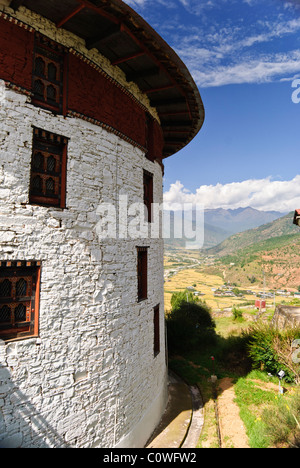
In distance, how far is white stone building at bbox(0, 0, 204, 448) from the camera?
16.5 ft

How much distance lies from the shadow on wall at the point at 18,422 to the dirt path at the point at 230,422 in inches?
277

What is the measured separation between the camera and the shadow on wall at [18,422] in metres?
4.68

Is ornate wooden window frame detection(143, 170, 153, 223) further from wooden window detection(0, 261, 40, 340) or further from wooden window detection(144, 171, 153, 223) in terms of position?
wooden window detection(0, 261, 40, 340)

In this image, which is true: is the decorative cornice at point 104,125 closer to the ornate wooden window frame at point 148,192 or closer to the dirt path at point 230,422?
the ornate wooden window frame at point 148,192

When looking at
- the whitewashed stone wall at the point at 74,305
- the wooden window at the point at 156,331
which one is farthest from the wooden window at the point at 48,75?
the wooden window at the point at 156,331

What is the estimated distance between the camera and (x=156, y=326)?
10.2 m

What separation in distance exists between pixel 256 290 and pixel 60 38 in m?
88.7

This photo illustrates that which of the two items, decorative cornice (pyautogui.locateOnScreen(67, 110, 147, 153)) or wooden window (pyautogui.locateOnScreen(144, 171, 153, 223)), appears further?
wooden window (pyautogui.locateOnScreen(144, 171, 153, 223))

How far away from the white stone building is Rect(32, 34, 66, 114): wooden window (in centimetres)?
2

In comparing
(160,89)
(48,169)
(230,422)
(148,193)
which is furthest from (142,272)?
(230,422)

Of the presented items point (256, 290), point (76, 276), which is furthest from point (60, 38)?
point (256, 290)

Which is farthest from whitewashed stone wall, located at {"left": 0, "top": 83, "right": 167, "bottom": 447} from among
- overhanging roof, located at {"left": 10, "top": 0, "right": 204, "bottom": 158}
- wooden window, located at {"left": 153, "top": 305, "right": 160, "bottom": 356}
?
overhanging roof, located at {"left": 10, "top": 0, "right": 204, "bottom": 158}

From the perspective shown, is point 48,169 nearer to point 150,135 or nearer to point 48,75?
point 48,75

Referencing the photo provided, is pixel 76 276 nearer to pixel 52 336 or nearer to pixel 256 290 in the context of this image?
pixel 52 336
